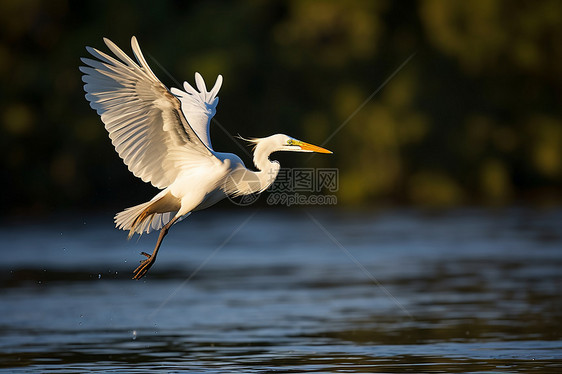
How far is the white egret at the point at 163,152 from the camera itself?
1134 centimetres

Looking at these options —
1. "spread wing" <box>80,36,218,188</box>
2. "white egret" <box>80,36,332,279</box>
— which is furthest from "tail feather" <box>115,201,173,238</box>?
"spread wing" <box>80,36,218,188</box>

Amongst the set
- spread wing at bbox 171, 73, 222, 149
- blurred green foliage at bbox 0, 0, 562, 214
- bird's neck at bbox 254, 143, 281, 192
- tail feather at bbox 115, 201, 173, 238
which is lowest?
tail feather at bbox 115, 201, 173, 238

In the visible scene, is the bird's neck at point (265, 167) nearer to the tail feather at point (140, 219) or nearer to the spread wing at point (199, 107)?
the spread wing at point (199, 107)

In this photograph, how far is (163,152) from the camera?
39.9 ft

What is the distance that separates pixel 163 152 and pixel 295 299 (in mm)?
5039

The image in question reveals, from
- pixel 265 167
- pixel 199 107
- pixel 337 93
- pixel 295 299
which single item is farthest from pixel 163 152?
pixel 337 93

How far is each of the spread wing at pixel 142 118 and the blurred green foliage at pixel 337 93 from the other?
20.6 metres

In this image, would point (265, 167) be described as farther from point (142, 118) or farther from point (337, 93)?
point (337, 93)

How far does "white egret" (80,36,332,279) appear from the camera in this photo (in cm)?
1134

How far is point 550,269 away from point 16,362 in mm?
10241

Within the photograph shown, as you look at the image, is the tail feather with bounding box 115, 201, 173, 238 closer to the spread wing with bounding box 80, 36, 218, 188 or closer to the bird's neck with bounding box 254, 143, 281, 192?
the spread wing with bounding box 80, 36, 218, 188

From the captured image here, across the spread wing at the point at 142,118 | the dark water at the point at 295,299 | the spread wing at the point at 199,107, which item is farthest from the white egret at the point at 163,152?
the dark water at the point at 295,299

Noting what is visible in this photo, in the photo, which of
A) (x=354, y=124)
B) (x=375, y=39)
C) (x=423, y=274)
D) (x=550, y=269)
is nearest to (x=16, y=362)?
(x=423, y=274)

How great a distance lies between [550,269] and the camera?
1875 centimetres
